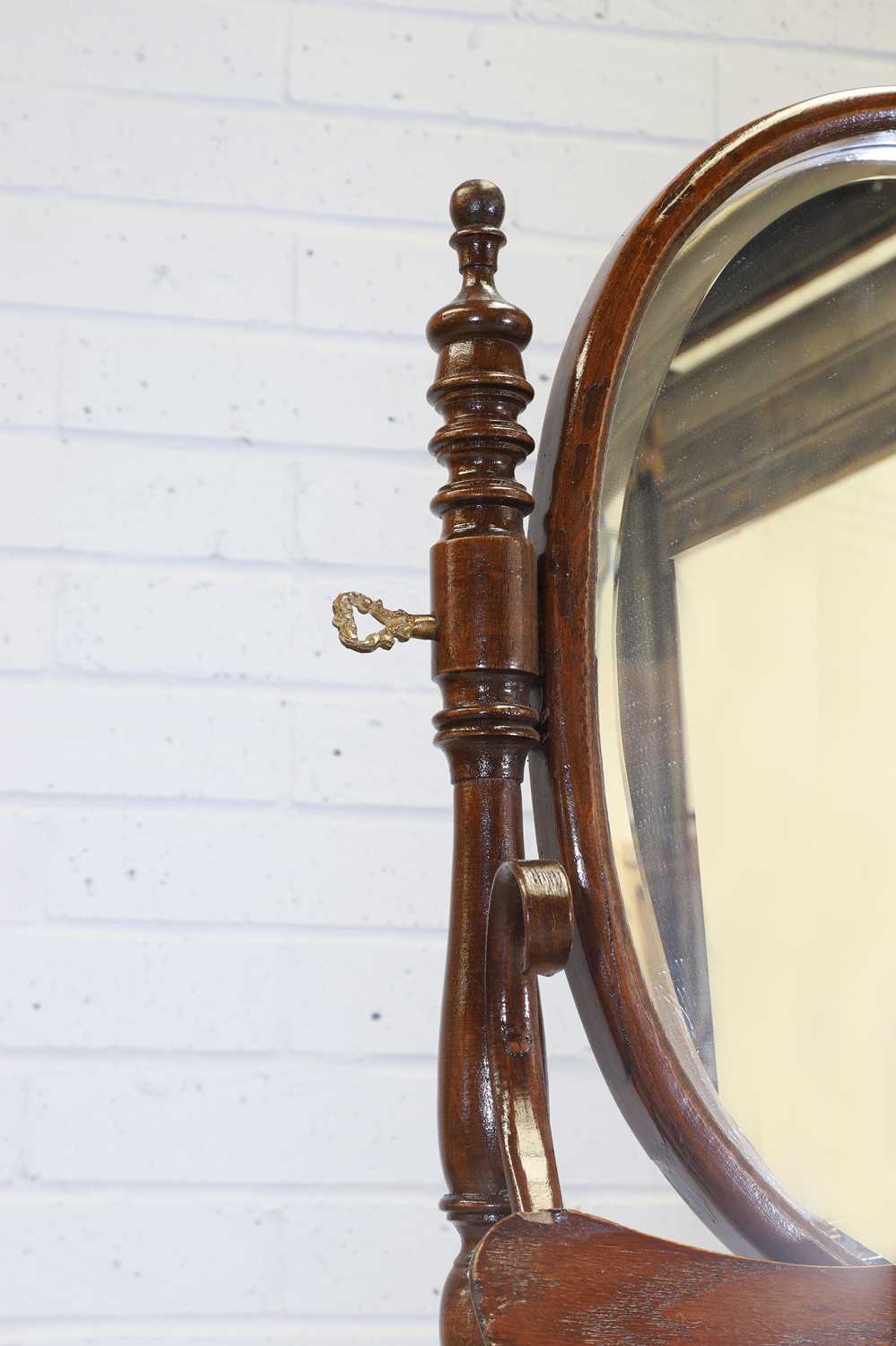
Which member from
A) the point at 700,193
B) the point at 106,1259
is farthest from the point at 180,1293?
the point at 700,193

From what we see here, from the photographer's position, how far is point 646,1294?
1.19 ft

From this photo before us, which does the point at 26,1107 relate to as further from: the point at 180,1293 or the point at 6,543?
the point at 6,543

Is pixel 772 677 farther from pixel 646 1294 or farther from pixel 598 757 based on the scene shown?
pixel 646 1294

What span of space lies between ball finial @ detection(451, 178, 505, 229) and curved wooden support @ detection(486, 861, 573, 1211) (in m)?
0.22

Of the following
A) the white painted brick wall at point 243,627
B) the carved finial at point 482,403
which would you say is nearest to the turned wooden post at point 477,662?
the carved finial at point 482,403

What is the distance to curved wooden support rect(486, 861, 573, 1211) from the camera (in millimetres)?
404

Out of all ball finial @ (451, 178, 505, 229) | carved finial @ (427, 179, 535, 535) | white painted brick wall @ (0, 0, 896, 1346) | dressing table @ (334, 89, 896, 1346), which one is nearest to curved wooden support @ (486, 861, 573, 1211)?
dressing table @ (334, 89, 896, 1346)

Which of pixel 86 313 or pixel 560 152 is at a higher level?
pixel 560 152

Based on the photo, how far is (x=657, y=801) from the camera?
18.7 inches

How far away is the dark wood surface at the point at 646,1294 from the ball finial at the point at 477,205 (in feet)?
1.04

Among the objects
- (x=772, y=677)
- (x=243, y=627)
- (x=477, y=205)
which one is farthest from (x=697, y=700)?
(x=243, y=627)

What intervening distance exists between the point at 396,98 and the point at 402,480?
27 cm

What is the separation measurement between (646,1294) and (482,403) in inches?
10.5

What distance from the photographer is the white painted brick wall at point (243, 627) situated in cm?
87
